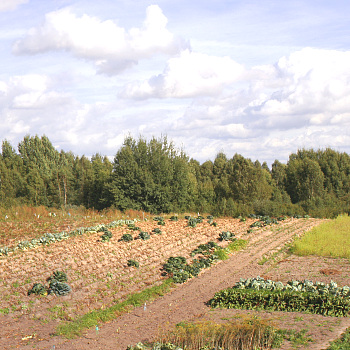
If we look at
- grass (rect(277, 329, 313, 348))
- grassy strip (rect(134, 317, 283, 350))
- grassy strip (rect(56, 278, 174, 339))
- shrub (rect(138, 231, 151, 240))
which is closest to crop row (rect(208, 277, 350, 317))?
grass (rect(277, 329, 313, 348))

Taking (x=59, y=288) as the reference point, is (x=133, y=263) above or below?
above

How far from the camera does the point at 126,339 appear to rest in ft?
36.7

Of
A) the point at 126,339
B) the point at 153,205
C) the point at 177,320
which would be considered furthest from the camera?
the point at 153,205

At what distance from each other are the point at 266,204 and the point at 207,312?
2451 cm

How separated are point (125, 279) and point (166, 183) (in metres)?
25.8

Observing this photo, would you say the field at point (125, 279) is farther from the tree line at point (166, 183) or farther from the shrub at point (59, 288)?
the tree line at point (166, 183)

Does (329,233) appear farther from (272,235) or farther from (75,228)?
(75,228)

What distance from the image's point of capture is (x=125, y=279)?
16156 mm

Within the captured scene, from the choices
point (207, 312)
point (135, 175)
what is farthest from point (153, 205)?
point (207, 312)

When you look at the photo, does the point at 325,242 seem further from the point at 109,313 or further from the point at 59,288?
the point at 59,288

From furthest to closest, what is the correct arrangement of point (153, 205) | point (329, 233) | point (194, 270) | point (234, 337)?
point (153, 205) → point (329, 233) → point (194, 270) → point (234, 337)

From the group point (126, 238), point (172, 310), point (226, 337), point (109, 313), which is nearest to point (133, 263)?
point (126, 238)

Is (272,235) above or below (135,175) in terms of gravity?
below

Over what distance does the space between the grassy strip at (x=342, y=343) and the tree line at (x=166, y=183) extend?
1050 inches
